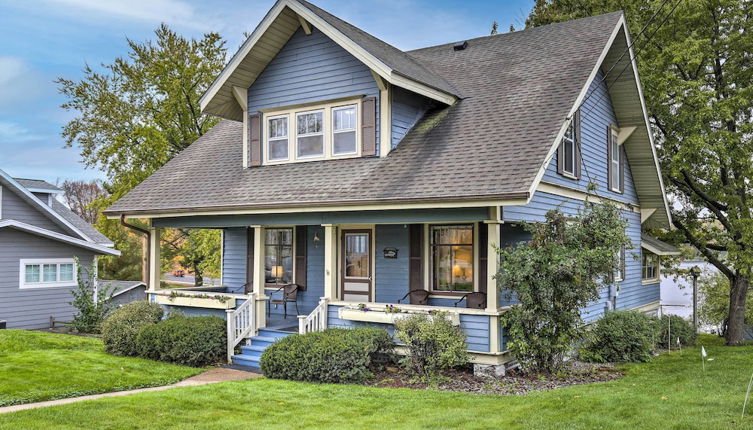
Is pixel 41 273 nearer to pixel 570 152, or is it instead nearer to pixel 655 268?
pixel 570 152

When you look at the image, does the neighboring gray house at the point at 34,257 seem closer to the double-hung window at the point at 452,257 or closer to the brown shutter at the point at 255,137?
the brown shutter at the point at 255,137

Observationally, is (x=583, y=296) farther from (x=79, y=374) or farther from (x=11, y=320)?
(x=11, y=320)

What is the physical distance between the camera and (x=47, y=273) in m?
20.7

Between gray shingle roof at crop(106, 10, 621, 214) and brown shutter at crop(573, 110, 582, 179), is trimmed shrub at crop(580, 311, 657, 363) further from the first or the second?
gray shingle roof at crop(106, 10, 621, 214)

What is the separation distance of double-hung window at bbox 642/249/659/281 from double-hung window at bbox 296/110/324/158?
11.9 metres

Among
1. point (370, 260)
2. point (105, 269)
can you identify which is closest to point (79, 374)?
point (370, 260)

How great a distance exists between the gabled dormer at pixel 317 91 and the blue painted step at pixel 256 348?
4079 millimetres

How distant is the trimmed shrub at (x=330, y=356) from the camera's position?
10539mm

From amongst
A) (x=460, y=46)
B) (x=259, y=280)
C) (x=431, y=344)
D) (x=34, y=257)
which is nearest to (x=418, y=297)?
(x=431, y=344)

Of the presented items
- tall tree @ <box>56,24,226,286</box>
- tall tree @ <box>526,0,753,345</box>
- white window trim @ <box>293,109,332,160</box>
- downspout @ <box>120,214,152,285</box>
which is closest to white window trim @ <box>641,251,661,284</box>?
tall tree @ <box>526,0,753,345</box>

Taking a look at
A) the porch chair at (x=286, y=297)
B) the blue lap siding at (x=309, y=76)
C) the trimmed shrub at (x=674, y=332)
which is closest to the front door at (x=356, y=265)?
the porch chair at (x=286, y=297)

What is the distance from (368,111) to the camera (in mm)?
13383

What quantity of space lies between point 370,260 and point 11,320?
12.7 metres

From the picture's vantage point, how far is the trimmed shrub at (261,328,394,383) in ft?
34.6
